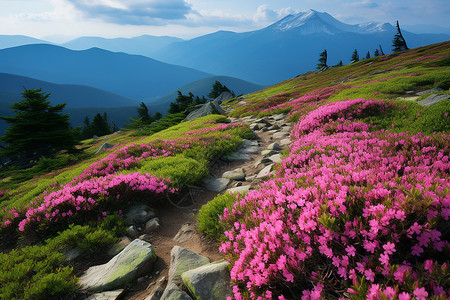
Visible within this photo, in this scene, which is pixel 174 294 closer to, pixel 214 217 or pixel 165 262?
pixel 165 262

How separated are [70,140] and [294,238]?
29.2 meters

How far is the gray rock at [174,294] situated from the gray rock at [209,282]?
10 centimetres

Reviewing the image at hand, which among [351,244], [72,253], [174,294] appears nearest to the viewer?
[351,244]

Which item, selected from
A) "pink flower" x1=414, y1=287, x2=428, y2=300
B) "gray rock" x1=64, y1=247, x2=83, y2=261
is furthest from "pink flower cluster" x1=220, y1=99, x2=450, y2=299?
"gray rock" x1=64, y1=247, x2=83, y2=261

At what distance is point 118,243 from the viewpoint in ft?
15.0

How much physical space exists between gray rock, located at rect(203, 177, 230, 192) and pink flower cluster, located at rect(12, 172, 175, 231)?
1.43 m

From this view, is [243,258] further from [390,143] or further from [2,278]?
[390,143]

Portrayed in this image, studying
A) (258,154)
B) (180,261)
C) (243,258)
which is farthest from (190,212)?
(258,154)

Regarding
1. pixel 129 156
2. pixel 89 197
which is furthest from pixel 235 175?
pixel 129 156

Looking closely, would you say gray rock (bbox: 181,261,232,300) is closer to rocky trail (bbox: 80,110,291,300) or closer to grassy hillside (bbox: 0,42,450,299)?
rocky trail (bbox: 80,110,291,300)

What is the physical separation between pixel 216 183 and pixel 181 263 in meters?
3.94

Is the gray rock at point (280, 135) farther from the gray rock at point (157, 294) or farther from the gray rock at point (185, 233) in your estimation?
the gray rock at point (157, 294)

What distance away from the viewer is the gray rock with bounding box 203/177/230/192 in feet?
23.3

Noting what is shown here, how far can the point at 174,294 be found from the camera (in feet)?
9.61
